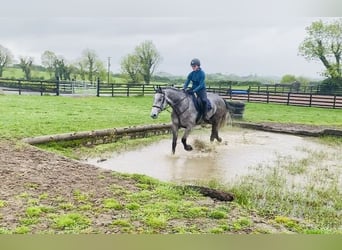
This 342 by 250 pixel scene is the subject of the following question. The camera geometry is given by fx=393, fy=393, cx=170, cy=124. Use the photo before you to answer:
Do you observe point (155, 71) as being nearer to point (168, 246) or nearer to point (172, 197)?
point (172, 197)

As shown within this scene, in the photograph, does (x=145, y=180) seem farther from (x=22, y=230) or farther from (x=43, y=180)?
(x=22, y=230)

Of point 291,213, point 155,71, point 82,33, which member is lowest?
point 291,213

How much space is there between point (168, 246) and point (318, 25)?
2135mm

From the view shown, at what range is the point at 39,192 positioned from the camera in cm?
204

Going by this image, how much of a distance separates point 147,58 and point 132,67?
149 mm

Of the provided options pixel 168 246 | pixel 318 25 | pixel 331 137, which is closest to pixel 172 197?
pixel 168 246

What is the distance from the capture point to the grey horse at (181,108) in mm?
3172

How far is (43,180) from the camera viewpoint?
225 cm

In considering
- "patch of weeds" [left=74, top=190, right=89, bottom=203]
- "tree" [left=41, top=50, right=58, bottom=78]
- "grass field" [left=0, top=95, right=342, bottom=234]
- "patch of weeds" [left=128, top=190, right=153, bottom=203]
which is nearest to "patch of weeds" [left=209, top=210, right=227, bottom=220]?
"grass field" [left=0, top=95, right=342, bottom=234]

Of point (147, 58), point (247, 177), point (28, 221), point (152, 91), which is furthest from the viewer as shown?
point (152, 91)

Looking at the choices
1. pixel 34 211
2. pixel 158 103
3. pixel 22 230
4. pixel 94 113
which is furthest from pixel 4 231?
pixel 94 113

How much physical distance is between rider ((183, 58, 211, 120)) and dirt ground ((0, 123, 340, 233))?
43.2 inches

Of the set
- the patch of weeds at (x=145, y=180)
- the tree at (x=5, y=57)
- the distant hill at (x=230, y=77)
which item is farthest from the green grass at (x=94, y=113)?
the patch of weeds at (x=145, y=180)

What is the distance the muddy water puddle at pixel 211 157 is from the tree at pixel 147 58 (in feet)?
2.20
